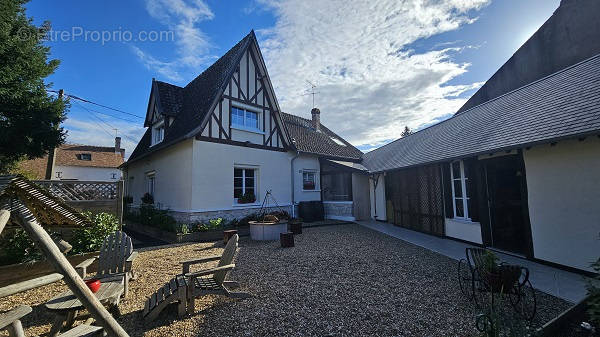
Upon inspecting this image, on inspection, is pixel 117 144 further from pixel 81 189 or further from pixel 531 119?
pixel 531 119

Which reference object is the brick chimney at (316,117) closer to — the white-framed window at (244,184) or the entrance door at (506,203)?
the white-framed window at (244,184)

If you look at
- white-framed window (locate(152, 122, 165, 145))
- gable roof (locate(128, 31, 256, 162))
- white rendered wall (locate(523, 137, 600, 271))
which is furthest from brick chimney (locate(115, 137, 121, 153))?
white rendered wall (locate(523, 137, 600, 271))

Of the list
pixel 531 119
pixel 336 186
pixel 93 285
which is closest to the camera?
pixel 93 285

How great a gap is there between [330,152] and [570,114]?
1033cm

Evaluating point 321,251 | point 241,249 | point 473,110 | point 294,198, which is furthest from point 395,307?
point 473,110

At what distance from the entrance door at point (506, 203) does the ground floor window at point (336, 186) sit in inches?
258

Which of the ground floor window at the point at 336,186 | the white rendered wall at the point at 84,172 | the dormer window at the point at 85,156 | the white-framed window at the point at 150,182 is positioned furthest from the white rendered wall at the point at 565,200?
the dormer window at the point at 85,156

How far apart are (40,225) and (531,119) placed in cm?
950

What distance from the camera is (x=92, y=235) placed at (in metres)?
5.74

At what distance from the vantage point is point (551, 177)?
5.39 metres

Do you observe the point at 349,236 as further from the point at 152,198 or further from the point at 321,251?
the point at 152,198

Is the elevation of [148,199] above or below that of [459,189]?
below

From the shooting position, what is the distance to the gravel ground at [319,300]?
123 inches

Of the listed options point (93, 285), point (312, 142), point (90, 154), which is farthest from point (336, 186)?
point (90, 154)
